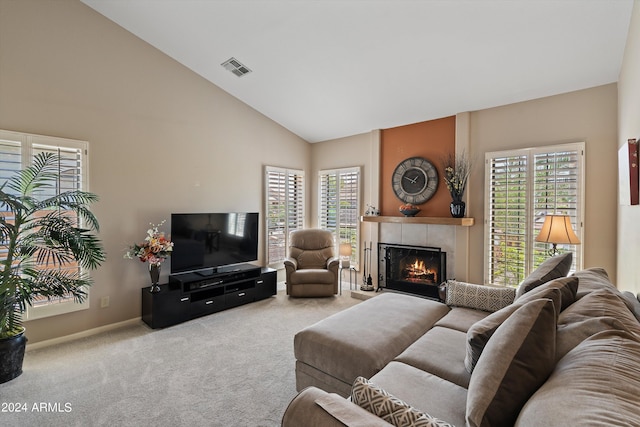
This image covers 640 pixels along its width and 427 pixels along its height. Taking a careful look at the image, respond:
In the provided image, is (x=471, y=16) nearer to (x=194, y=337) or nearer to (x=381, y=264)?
(x=381, y=264)

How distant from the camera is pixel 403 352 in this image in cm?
198

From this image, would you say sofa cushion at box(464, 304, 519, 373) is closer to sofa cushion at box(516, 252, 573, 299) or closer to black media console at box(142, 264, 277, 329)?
sofa cushion at box(516, 252, 573, 299)

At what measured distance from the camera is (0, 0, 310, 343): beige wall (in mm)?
3031

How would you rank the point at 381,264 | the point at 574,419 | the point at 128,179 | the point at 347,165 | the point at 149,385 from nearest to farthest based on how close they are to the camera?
the point at 574,419, the point at 149,385, the point at 128,179, the point at 381,264, the point at 347,165

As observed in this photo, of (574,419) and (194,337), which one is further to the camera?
(194,337)

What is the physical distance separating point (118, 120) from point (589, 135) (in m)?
5.47

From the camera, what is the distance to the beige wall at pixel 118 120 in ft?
9.95

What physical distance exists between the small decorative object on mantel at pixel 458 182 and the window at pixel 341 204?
168 centimetres

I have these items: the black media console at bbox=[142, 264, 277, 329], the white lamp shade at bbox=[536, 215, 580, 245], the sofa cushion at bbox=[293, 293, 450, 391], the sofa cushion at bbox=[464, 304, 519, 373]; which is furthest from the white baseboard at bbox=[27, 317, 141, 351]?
the white lamp shade at bbox=[536, 215, 580, 245]

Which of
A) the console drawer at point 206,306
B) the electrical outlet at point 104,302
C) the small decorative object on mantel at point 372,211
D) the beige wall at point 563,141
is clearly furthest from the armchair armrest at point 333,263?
the electrical outlet at point 104,302

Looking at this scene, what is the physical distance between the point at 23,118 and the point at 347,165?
4375 millimetres

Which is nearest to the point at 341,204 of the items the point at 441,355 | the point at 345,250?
the point at 345,250

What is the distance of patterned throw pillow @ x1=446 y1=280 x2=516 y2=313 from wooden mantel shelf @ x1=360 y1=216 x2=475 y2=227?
4.81 feet

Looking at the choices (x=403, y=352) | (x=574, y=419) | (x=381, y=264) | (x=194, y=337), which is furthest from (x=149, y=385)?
(x=381, y=264)
